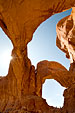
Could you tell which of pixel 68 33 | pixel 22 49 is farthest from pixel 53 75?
pixel 22 49

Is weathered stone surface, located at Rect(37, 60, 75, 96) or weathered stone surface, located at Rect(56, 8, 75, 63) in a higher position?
weathered stone surface, located at Rect(56, 8, 75, 63)

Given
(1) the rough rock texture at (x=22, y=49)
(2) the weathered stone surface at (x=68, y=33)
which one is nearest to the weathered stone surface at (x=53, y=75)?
(1) the rough rock texture at (x=22, y=49)

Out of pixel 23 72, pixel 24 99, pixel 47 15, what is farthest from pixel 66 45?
pixel 24 99

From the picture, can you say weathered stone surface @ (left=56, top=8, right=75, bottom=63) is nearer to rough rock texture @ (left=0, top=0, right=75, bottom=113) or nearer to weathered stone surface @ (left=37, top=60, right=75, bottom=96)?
weathered stone surface @ (left=37, top=60, right=75, bottom=96)

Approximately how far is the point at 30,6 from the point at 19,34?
9.49ft

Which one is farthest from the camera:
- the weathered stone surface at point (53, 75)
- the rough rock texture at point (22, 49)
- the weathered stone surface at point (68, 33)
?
the weathered stone surface at point (68, 33)

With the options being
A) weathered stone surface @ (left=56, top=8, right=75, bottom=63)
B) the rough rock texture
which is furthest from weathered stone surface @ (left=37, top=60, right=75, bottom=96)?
weathered stone surface @ (left=56, top=8, right=75, bottom=63)

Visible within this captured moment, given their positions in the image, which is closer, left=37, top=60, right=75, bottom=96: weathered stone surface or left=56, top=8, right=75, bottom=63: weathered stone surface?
left=37, top=60, right=75, bottom=96: weathered stone surface

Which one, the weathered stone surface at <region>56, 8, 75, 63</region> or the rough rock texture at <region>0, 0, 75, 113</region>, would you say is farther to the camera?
the weathered stone surface at <region>56, 8, 75, 63</region>

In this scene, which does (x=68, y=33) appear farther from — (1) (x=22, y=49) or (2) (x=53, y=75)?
(1) (x=22, y=49)

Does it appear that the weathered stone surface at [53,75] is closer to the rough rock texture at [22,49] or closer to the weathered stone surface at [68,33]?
the rough rock texture at [22,49]

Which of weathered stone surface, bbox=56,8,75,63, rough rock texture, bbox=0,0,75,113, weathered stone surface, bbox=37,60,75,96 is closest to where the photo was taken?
rough rock texture, bbox=0,0,75,113

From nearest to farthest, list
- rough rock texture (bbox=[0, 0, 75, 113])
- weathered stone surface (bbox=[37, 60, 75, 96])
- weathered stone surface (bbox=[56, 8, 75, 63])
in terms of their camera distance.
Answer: rough rock texture (bbox=[0, 0, 75, 113])
weathered stone surface (bbox=[37, 60, 75, 96])
weathered stone surface (bbox=[56, 8, 75, 63])

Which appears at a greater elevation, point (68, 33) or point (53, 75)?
point (68, 33)
